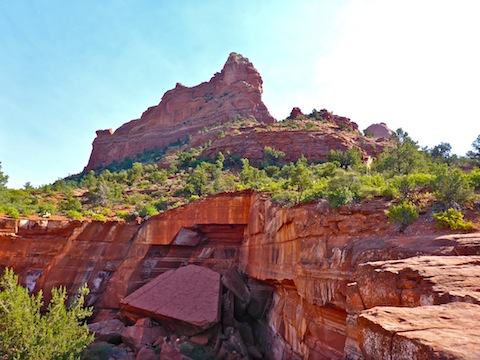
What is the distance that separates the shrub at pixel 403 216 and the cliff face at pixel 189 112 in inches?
2414

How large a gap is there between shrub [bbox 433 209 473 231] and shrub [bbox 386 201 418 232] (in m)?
0.54

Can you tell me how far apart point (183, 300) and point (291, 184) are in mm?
7965

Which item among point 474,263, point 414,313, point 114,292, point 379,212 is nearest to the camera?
point 414,313

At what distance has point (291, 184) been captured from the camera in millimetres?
17062

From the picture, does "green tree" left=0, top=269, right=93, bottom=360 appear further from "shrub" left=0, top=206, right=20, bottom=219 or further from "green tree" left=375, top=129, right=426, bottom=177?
"green tree" left=375, top=129, right=426, bottom=177

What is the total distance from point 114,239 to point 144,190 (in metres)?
16.1

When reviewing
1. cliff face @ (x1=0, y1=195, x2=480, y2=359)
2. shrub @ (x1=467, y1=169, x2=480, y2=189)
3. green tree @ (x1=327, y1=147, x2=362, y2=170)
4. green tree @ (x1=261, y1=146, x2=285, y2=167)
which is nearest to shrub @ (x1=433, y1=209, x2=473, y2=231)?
cliff face @ (x1=0, y1=195, x2=480, y2=359)

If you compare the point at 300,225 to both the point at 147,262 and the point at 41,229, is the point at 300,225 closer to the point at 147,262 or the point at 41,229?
the point at 147,262

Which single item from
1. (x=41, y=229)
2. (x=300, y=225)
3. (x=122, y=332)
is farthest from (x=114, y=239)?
(x=300, y=225)

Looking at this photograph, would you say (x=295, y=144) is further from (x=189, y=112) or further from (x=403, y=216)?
(x=189, y=112)

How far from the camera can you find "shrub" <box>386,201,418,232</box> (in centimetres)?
850

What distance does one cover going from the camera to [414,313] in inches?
127

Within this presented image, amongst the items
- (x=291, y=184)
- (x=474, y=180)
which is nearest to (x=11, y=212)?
(x=291, y=184)

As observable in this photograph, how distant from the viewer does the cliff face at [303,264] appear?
3271mm
